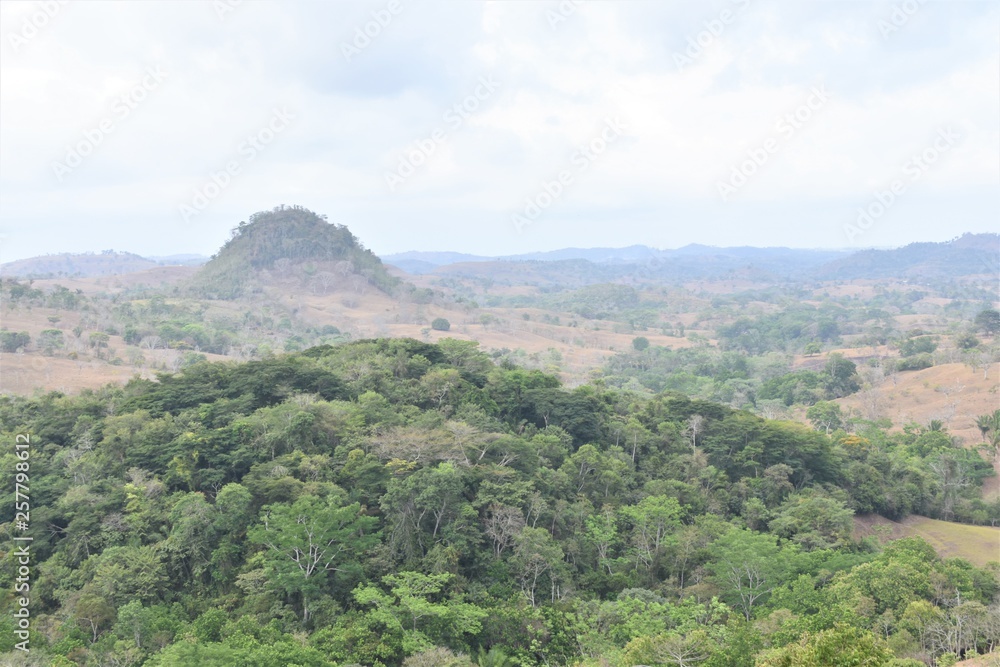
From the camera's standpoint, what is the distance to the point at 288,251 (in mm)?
114000

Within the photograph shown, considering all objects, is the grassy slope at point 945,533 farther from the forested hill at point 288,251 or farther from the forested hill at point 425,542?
the forested hill at point 288,251

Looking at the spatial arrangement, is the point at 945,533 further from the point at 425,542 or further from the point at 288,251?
the point at 288,251

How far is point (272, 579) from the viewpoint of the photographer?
17297 millimetres

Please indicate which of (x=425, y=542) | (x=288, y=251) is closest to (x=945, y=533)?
(x=425, y=542)

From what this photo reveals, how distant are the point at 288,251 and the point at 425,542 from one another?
4001 inches

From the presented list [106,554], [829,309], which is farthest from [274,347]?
[829,309]

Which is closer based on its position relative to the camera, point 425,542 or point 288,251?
point 425,542

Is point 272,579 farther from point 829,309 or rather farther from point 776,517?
point 829,309

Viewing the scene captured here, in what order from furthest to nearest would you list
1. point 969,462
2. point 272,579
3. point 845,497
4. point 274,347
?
point 274,347, point 969,462, point 845,497, point 272,579

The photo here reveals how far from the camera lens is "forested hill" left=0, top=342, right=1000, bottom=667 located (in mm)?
15938

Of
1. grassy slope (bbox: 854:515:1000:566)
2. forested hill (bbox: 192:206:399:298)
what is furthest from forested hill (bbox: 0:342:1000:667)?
forested hill (bbox: 192:206:399:298)

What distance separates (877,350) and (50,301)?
91.0 meters

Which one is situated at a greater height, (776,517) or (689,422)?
(689,422)

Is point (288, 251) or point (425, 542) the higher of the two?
point (288, 251)
